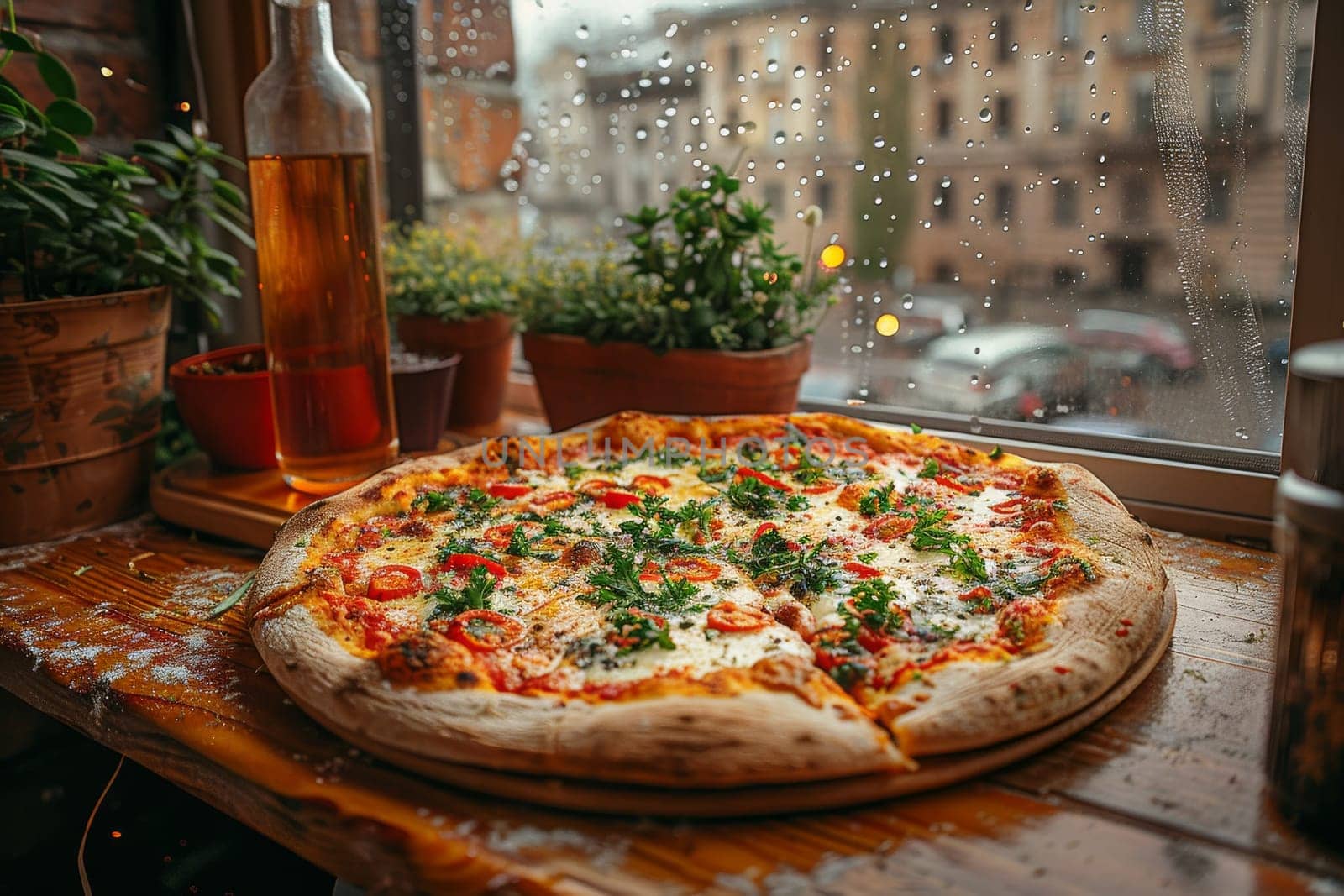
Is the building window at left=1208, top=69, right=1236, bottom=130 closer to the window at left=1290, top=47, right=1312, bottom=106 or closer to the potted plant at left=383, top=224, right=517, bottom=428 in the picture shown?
the window at left=1290, top=47, right=1312, bottom=106

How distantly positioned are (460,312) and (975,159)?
4.71ft

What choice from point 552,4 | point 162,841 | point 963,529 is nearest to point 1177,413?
point 963,529

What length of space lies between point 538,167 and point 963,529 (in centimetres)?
200

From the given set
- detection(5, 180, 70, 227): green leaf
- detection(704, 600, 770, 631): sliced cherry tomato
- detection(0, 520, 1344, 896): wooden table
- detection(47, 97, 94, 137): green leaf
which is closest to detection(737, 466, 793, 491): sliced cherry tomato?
detection(704, 600, 770, 631): sliced cherry tomato

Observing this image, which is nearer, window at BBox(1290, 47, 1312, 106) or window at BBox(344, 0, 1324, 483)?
window at BBox(1290, 47, 1312, 106)

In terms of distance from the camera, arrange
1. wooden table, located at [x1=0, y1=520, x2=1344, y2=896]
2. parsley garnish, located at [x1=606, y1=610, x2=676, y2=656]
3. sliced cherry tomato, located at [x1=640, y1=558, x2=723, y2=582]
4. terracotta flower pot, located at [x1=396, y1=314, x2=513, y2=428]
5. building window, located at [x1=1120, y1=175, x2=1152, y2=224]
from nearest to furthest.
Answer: wooden table, located at [x1=0, y1=520, x2=1344, y2=896], parsley garnish, located at [x1=606, y1=610, x2=676, y2=656], sliced cherry tomato, located at [x1=640, y1=558, x2=723, y2=582], building window, located at [x1=1120, y1=175, x2=1152, y2=224], terracotta flower pot, located at [x1=396, y1=314, x2=513, y2=428]

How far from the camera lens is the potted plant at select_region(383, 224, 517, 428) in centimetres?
294

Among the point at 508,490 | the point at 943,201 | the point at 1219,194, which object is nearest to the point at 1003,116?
the point at 943,201

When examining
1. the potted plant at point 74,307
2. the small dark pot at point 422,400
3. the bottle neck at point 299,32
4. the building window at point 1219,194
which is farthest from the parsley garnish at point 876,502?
the potted plant at point 74,307

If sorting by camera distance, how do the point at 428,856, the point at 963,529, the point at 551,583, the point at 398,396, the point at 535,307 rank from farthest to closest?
the point at 535,307
the point at 398,396
the point at 963,529
the point at 551,583
the point at 428,856

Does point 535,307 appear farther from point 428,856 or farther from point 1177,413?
point 428,856

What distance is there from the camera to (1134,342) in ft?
7.83

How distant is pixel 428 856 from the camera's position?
1.19m

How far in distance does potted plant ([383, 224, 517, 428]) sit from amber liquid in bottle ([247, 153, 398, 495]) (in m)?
0.54
